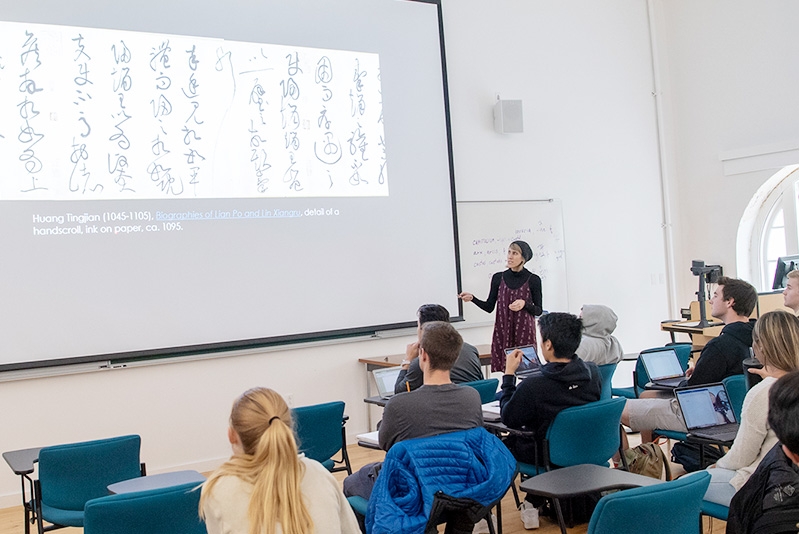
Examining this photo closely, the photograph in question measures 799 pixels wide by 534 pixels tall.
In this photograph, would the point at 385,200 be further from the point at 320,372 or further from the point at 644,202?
the point at 644,202

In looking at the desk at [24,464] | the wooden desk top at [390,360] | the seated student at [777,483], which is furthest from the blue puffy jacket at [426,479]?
the wooden desk top at [390,360]

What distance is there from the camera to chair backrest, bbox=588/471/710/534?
2.05 m

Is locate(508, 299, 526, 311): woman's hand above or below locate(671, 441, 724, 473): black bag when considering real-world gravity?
above

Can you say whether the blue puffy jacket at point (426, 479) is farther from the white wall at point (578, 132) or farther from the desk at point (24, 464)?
the white wall at point (578, 132)

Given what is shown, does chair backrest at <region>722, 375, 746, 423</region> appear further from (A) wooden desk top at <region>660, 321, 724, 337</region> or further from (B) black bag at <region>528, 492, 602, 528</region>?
(A) wooden desk top at <region>660, 321, 724, 337</region>

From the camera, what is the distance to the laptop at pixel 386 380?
4137 millimetres

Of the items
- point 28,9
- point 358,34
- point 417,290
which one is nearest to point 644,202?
point 417,290

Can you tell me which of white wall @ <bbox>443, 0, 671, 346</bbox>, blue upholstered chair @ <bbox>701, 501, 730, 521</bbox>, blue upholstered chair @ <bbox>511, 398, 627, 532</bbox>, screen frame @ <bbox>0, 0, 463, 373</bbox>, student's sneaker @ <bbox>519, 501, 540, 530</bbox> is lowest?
student's sneaker @ <bbox>519, 501, 540, 530</bbox>

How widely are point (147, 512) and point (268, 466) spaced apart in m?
0.60

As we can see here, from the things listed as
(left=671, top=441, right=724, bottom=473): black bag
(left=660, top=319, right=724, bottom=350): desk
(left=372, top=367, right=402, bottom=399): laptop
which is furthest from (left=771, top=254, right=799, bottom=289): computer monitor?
(left=372, top=367, right=402, bottom=399): laptop

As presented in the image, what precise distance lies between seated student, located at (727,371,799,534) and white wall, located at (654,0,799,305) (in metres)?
5.80

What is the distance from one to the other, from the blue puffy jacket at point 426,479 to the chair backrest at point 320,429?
2.98ft

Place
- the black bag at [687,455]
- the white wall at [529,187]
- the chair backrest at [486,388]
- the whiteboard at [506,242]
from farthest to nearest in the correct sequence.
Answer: the whiteboard at [506,242], the white wall at [529,187], the chair backrest at [486,388], the black bag at [687,455]

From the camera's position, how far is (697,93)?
780cm
